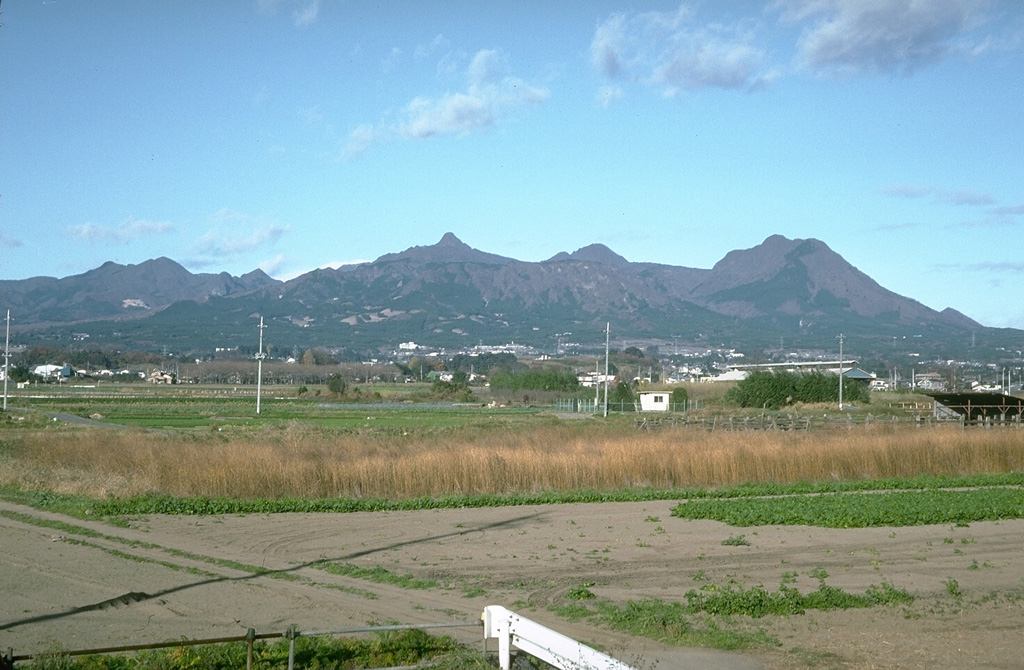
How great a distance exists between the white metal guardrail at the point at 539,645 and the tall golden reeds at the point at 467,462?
16.6 m

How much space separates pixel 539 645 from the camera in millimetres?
8406

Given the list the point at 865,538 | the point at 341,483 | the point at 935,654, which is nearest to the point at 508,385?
the point at 341,483

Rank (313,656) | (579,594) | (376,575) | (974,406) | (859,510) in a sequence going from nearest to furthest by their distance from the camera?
1. (313,656)
2. (579,594)
3. (376,575)
4. (859,510)
5. (974,406)

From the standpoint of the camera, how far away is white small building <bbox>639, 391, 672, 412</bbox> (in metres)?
85.0

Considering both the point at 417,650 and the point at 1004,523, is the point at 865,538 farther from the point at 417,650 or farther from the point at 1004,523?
the point at 417,650

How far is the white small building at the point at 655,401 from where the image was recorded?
85000 millimetres

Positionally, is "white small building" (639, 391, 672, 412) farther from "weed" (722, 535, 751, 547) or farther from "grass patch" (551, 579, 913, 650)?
"grass patch" (551, 579, 913, 650)

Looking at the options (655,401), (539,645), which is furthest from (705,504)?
(655,401)

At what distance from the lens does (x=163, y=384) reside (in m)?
138

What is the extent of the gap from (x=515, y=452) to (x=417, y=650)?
17.8 meters

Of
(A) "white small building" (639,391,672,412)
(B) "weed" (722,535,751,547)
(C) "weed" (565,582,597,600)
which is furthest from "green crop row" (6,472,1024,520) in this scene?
(A) "white small building" (639,391,672,412)

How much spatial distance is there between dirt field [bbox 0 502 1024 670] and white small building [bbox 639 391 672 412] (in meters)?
62.9

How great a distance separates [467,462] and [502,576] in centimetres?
1169

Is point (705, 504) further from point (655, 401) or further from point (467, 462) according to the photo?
point (655, 401)
